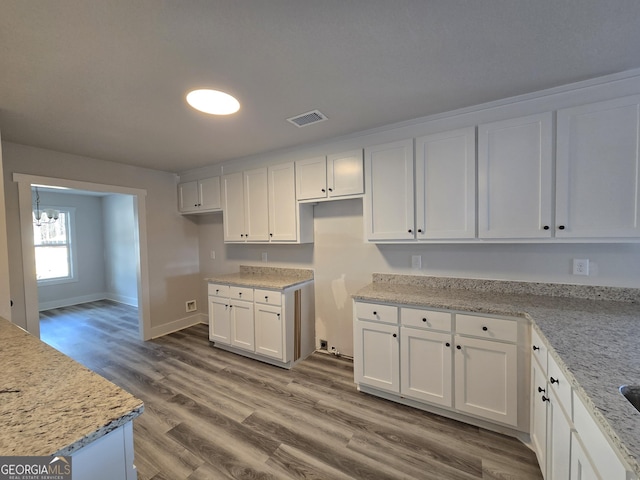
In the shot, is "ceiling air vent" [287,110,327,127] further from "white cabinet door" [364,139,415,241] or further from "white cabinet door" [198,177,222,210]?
"white cabinet door" [198,177,222,210]

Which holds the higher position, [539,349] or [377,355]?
[539,349]

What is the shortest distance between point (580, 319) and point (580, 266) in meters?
0.64

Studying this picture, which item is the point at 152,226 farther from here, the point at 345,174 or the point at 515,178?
the point at 515,178

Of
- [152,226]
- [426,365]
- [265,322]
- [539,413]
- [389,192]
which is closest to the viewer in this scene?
[539,413]

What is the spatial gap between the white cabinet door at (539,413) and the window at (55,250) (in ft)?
26.2

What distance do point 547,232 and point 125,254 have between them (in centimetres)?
718

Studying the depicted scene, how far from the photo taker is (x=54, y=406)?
773 millimetres

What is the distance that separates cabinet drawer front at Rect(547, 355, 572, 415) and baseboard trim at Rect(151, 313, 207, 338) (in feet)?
13.9

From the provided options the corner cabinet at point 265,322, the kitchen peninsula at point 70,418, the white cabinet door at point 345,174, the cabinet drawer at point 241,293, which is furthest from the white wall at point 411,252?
the kitchen peninsula at point 70,418

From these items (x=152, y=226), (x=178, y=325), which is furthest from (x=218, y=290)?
(x=152, y=226)

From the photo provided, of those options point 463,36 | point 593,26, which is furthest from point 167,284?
point 593,26

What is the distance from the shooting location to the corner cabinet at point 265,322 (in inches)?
111

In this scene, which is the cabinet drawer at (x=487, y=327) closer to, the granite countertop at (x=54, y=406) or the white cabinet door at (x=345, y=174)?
the white cabinet door at (x=345, y=174)

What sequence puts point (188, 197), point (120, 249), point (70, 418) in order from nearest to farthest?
1. point (70, 418)
2. point (188, 197)
3. point (120, 249)
